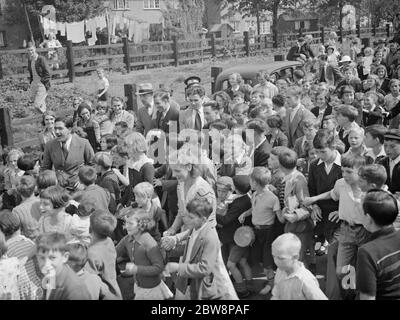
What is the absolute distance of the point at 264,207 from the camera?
602 centimetres

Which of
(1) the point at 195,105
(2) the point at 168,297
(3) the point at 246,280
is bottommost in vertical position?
(3) the point at 246,280

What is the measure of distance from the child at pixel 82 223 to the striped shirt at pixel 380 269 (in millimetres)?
2825

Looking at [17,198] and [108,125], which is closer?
[17,198]

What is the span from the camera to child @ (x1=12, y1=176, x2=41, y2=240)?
6039 millimetres

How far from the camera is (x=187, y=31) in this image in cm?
4047

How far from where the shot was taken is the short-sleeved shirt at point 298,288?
4246 mm

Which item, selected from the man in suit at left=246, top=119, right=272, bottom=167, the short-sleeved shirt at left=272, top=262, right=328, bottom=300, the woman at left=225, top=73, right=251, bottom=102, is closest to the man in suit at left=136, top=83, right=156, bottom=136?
the woman at left=225, top=73, right=251, bottom=102

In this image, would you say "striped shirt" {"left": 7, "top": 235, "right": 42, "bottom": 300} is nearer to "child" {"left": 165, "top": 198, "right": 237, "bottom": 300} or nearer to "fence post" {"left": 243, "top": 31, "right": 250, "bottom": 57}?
"child" {"left": 165, "top": 198, "right": 237, "bottom": 300}

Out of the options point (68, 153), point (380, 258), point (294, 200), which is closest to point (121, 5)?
point (68, 153)

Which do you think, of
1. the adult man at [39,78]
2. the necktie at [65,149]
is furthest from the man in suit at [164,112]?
the adult man at [39,78]

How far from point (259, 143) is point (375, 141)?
149cm

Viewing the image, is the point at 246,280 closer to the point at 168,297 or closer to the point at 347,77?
the point at 168,297
